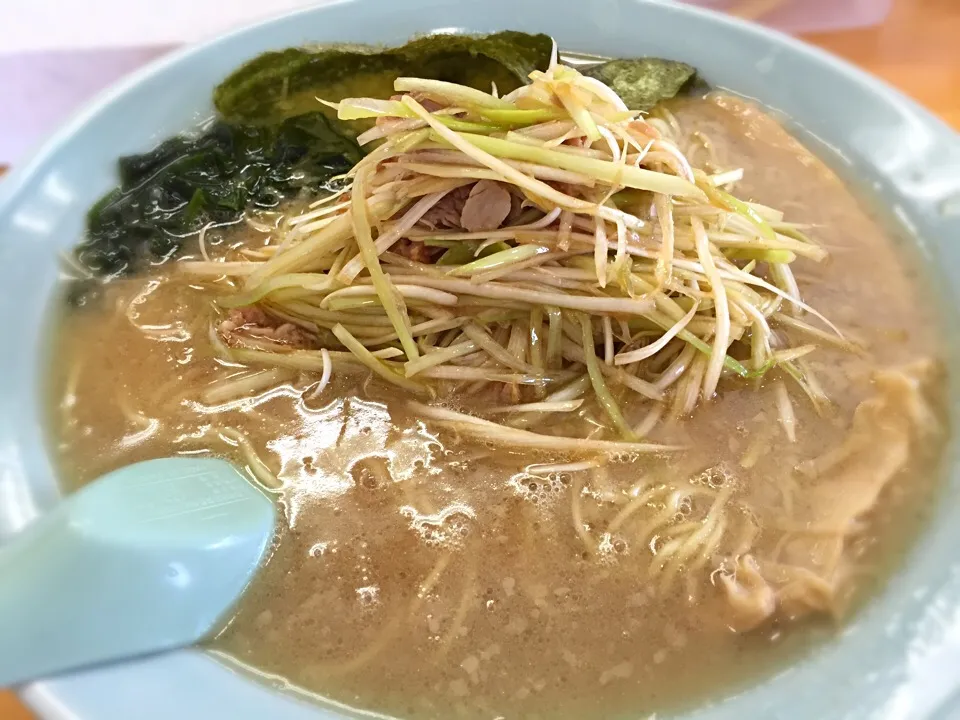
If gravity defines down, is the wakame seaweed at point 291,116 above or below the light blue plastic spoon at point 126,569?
above

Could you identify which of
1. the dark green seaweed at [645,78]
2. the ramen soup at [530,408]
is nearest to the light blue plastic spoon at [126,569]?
the ramen soup at [530,408]

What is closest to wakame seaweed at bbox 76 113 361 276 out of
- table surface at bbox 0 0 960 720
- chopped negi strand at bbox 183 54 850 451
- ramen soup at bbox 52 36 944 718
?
ramen soup at bbox 52 36 944 718

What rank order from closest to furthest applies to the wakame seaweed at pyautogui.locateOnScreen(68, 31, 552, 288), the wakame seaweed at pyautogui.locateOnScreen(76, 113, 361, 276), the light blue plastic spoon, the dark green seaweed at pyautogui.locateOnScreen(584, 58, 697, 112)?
the light blue plastic spoon → the wakame seaweed at pyautogui.locateOnScreen(76, 113, 361, 276) → the wakame seaweed at pyautogui.locateOnScreen(68, 31, 552, 288) → the dark green seaweed at pyautogui.locateOnScreen(584, 58, 697, 112)

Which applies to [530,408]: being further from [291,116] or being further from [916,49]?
[916,49]

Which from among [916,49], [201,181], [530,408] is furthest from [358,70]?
[916,49]

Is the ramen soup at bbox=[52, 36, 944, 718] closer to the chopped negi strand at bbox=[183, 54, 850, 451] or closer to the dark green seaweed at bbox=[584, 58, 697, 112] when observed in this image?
the chopped negi strand at bbox=[183, 54, 850, 451]

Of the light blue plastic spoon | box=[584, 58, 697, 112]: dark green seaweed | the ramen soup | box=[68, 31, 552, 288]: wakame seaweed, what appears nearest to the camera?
the light blue plastic spoon

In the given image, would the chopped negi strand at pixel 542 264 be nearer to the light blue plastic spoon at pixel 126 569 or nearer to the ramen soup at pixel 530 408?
the ramen soup at pixel 530 408
